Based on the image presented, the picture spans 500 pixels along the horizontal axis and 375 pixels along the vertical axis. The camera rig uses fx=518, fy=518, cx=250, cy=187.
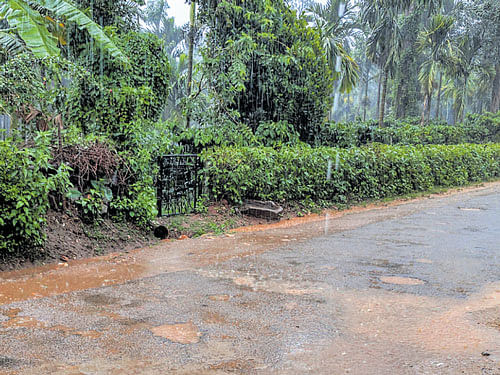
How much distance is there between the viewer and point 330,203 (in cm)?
1228

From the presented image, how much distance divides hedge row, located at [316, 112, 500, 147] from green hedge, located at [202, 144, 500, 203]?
213cm

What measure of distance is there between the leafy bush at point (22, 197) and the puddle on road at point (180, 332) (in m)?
2.82

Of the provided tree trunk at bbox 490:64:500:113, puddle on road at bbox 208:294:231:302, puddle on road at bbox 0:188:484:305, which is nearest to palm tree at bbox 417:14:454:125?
tree trunk at bbox 490:64:500:113

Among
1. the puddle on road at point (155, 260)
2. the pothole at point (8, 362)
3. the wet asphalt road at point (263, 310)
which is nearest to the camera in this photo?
the pothole at point (8, 362)

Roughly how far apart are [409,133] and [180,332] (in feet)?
62.5

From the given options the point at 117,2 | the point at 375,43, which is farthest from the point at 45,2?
the point at 375,43

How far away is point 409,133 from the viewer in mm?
21578

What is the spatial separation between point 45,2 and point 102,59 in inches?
63.0

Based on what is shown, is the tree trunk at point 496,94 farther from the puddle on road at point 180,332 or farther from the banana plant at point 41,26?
the puddle on road at point 180,332

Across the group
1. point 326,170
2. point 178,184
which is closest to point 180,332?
point 178,184

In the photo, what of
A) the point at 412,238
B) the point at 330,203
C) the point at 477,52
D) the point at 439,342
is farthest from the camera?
the point at 477,52

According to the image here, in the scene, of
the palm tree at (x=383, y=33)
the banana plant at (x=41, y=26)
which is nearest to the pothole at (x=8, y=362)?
the banana plant at (x=41, y=26)

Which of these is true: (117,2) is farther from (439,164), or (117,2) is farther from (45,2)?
(439,164)

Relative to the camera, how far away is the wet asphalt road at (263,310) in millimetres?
3732
